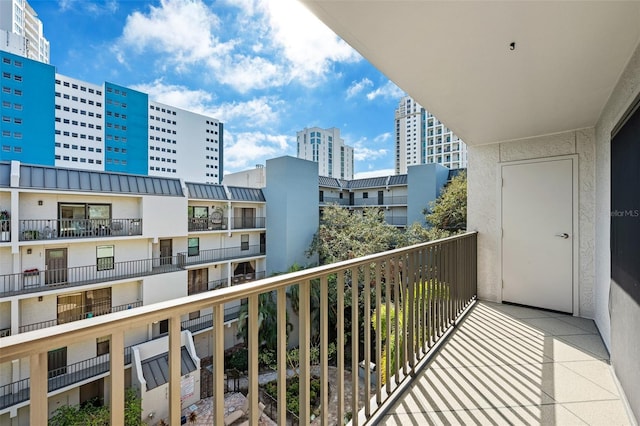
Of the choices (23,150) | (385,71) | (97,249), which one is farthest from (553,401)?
(23,150)

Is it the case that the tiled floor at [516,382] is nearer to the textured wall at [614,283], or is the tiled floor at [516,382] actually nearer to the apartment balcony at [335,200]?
the textured wall at [614,283]

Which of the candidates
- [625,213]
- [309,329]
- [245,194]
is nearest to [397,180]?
[245,194]

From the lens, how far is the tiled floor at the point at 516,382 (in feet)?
4.81

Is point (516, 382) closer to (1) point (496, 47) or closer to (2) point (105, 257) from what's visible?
(1) point (496, 47)

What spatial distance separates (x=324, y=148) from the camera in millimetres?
35156

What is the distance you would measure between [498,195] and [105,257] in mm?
10892

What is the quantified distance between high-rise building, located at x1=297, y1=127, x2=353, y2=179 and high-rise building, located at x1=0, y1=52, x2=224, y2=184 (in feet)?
39.8

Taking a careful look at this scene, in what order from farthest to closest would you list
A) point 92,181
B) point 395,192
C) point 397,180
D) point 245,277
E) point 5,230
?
point 395,192 → point 397,180 → point 245,277 → point 92,181 → point 5,230

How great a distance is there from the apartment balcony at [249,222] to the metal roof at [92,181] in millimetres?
2827

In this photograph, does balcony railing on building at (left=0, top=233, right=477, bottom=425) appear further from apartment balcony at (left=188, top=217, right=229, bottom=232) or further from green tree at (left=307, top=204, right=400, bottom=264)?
apartment balcony at (left=188, top=217, right=229, bottom=232)

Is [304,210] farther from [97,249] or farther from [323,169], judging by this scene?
[323,169]

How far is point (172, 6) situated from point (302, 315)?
6.64 metres

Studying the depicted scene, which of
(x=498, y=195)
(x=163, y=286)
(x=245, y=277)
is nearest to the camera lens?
(x=498, y=195)

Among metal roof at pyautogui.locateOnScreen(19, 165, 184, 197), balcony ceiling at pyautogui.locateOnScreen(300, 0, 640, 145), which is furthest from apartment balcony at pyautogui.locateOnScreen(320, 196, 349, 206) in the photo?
balcony ceiling at pyautogui.locateOnScreen(300, 0, 640, 145)
